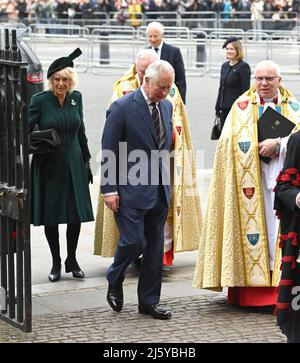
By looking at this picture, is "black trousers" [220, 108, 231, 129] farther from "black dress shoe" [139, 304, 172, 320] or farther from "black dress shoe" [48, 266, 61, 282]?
"black dress shoe" [139, 304, 172, 320]

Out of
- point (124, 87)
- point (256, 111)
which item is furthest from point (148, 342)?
point (124, 87)

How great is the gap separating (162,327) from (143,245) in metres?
0.64

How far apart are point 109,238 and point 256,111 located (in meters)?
1.79

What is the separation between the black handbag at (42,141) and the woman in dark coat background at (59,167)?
0.23m

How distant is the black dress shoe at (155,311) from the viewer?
7273 mm

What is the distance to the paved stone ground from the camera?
6.71m

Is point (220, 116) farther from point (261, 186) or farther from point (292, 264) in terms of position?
point (292, 264)

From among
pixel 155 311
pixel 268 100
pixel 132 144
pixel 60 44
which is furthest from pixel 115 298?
pixel 60 44

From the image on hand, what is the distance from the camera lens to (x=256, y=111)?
772 cm

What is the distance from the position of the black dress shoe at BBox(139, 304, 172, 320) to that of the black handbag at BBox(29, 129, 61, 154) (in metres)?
1.51

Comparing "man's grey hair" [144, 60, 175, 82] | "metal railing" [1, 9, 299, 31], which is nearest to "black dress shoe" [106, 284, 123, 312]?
"man's grey hair" [144, 60, 175, 82]

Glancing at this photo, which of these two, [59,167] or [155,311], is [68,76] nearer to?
[59,167]

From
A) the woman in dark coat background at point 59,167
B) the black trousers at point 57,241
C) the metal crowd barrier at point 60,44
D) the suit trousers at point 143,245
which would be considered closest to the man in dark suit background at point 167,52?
the woman in dark coat background at point 59,167

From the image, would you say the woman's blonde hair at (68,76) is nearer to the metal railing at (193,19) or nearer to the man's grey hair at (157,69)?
the man's grey hair at (157,69)
